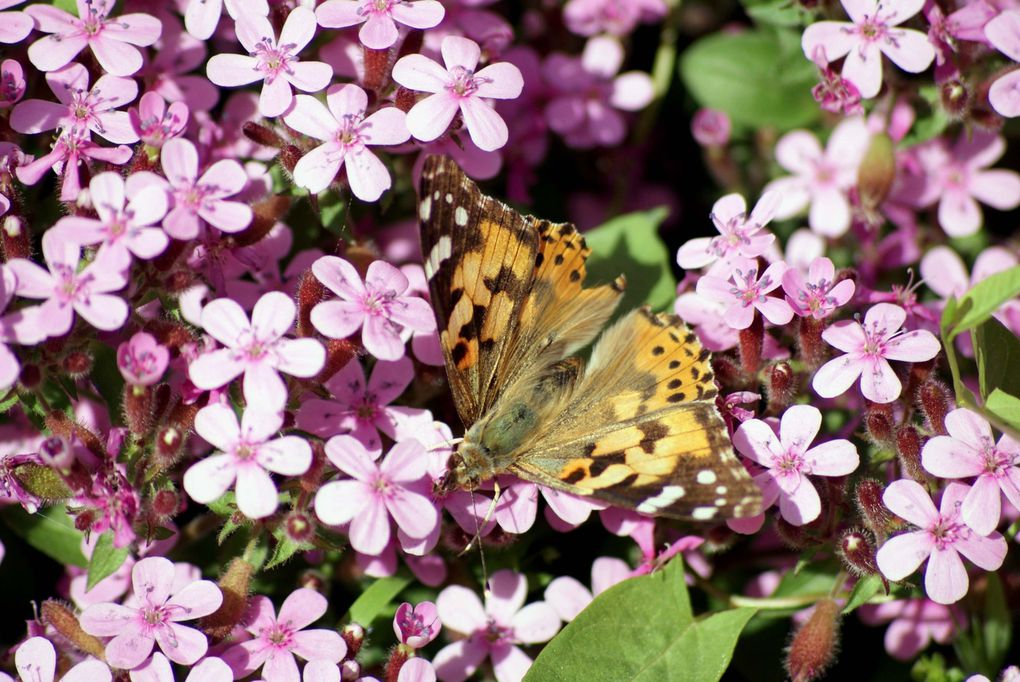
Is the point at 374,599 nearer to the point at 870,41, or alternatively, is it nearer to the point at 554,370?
the point at 554,370

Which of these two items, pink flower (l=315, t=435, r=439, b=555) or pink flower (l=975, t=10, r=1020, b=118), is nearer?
pink flower (l=315, t=435, r=439, b=555)

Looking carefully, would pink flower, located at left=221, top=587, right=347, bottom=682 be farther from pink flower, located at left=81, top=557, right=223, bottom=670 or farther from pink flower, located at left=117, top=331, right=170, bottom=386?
pink flower, located at left=117, top=331, right=170, bottom=386

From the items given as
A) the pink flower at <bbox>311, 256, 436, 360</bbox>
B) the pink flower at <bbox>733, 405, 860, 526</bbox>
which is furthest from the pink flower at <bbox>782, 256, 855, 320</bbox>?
the pink flower at <bbox>311, 256, 436, 360</bbox>

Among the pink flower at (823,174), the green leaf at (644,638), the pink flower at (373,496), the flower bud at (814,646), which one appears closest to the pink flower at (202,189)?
the pink flower at (373,496)

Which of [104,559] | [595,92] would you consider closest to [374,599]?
[104,559]

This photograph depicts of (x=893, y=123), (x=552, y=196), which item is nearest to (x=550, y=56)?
(x=552, y=196)

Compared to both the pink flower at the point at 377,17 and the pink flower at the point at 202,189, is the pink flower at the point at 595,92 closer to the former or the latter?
the pink flower at the point at 377,17

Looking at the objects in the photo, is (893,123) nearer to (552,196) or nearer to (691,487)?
(552,196)
